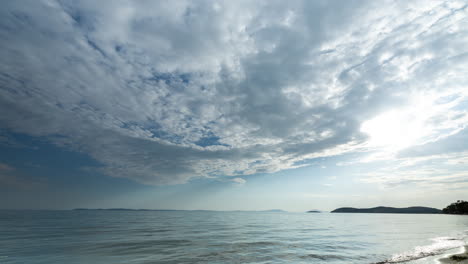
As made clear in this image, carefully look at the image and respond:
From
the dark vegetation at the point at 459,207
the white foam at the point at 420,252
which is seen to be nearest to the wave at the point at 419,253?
the white foam at the point at 420,252

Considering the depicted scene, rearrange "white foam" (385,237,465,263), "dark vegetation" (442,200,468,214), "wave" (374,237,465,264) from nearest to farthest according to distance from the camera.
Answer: "wave" (374,237,465,264), "white foam" (385,237,465,263), "dark vegetation" (442,200,468,214)

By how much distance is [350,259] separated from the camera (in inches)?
628

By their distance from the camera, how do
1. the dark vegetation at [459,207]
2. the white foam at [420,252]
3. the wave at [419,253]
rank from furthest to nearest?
the dark vegetation at [459,207]
the white foam at [420,252]
the wave at [419,253]

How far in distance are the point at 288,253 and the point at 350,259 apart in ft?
15.8

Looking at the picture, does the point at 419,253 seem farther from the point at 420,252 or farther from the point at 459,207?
the point at 459,207

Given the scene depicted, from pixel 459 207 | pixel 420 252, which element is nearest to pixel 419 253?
pixel 420 252

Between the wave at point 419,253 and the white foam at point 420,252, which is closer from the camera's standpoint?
the wave at point 419,253

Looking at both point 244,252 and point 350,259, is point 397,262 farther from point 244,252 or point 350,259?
point 244,252

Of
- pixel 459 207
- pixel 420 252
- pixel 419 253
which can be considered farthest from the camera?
pixel 459 207

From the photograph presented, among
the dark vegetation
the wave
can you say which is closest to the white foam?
the wave

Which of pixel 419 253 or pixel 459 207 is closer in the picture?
pixel 419 253

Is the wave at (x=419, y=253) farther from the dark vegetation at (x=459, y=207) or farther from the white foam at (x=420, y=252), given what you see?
the dark vegetation at (x=459, y=207)

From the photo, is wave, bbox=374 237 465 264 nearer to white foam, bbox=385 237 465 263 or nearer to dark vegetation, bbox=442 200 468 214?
white foam, bbox=385 237 465 263

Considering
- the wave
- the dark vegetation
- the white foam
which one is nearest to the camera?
the wave
